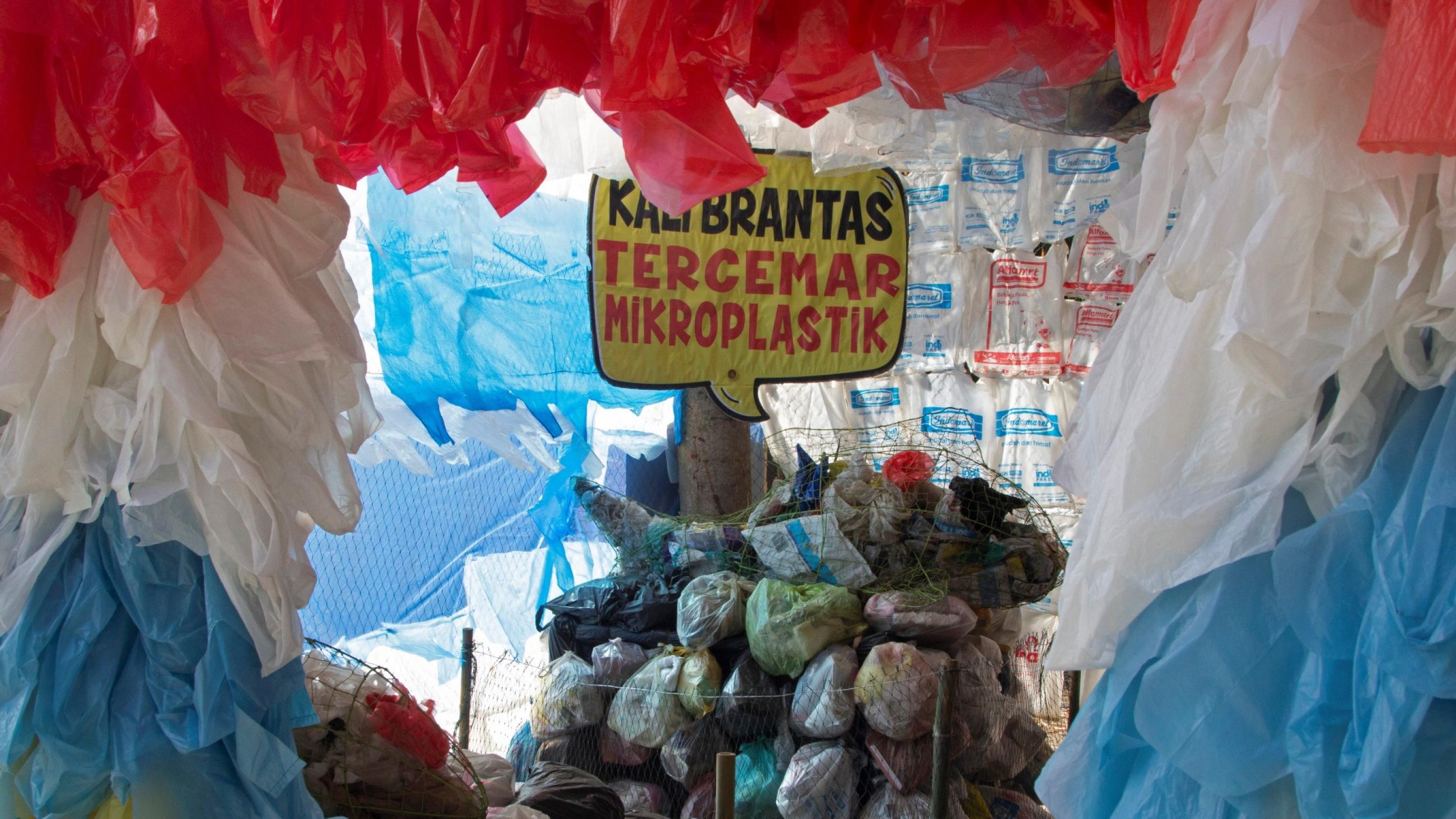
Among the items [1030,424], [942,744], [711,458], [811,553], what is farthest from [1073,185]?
[942,744]

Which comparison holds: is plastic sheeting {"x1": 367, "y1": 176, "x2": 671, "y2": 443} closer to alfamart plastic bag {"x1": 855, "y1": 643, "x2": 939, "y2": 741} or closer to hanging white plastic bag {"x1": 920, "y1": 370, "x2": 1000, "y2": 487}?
alfamart plastic bag {"x1": 855, "y1": 643, "x2": 939, "y2": 741}

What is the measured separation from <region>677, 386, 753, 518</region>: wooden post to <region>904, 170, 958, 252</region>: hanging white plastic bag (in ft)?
3.99

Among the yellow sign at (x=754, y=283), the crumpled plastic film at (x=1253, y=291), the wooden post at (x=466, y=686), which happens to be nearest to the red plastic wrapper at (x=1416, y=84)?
the crumpled plastic film at (x=1253, y=291)

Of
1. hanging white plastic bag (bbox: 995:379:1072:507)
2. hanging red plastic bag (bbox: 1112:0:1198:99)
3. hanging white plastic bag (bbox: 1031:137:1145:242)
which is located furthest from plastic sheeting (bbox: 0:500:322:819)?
hanging white plastic bag (bbox: 995:379:1072:507)

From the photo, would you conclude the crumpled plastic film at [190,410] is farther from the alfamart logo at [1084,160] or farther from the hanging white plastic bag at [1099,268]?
the hanging white plastic bag at [1099,268]

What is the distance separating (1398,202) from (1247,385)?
0.75ft

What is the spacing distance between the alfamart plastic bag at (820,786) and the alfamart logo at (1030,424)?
2.55 metres

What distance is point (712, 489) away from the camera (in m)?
3.90

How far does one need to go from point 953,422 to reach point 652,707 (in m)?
2.58

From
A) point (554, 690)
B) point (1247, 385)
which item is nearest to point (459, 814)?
point (554, 690)

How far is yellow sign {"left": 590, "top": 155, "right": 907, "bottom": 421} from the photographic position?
3545 millimetres

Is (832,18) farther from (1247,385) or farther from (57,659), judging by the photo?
(57,659)

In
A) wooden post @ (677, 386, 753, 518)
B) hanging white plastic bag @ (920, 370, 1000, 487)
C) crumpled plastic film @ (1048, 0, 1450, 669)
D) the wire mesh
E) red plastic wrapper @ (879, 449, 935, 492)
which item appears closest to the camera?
crumpled plastic film @ (1048, 0, 1450, 669)

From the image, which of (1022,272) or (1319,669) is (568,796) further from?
(1022,272)
